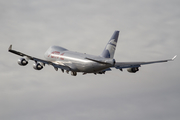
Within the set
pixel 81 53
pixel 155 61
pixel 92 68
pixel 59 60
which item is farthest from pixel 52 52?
pixel 155 61

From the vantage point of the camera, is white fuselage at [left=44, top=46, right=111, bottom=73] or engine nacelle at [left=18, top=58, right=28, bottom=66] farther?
engine nacelle at [left=18, top=58, right=28, bottom=66]

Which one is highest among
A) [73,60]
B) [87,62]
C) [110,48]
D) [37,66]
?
[110,48]

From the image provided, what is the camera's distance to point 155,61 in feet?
244

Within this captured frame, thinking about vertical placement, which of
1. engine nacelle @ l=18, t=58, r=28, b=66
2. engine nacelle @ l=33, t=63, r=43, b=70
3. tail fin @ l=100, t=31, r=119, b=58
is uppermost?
tail fin @ l=100, t=31, r=119, b=58

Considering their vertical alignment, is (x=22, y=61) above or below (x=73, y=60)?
below

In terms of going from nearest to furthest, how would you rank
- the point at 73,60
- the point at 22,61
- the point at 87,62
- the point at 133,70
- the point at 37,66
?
1. the point at 87,62
2. the point at 22,61
3. the point at 37,66
4. the point at 73,60
5. the point at 133,70

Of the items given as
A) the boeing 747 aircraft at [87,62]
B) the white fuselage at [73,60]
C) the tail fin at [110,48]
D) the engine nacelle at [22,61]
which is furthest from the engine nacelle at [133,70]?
the engine nacelle at [22,61]

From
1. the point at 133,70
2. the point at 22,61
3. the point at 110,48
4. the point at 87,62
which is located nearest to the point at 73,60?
the point at 87,62

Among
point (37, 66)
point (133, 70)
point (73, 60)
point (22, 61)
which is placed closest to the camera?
point (22, 61)

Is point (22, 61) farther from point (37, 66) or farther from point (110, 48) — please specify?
point (110, 48)

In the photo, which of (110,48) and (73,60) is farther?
(73,60)

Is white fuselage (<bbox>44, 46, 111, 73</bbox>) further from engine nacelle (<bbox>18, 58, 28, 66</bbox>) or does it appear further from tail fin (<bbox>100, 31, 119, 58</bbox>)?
engine nacelle (<bbox>18, 58, 28, 66</bbox>)

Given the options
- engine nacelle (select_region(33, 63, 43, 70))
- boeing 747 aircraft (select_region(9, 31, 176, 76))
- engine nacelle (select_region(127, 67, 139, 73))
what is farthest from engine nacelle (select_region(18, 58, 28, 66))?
engine nacelle (select_region(127, 67, 139, 73))

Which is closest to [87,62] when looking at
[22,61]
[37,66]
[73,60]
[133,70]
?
[73,60]
